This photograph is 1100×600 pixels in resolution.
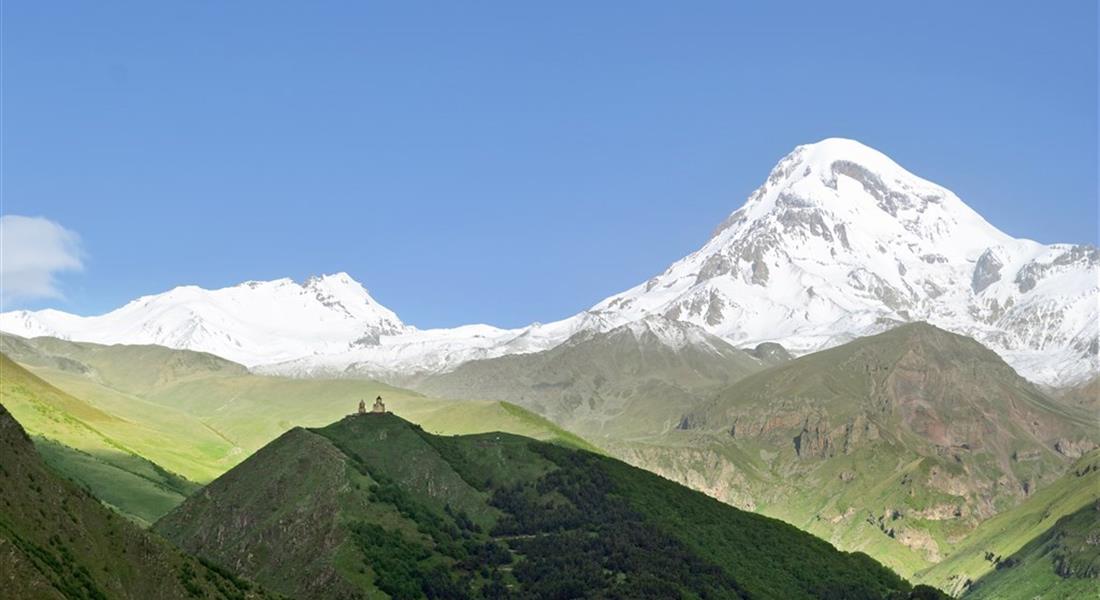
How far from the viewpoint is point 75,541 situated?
184m

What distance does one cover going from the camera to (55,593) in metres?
154

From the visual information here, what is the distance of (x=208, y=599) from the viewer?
195m

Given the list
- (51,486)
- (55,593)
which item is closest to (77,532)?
(51,486)

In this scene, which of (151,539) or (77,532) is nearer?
(77,532)

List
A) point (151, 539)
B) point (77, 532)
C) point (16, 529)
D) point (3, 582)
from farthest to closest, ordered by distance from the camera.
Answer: point (151, 539) < point (77, 532) < point (16, 529) < point (3, 582)

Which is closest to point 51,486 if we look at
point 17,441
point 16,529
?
point 17,441

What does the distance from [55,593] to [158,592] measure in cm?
3557

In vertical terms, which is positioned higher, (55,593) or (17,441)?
(17,441)

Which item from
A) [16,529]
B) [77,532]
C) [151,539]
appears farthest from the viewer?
[151,539]

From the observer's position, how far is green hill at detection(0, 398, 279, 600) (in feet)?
563

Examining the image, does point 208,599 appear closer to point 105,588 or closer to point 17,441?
point 105,588

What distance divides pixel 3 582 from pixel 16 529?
23196 millimetres

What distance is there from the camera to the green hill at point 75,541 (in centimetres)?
17150

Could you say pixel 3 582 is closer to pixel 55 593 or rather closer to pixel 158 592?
pixel 55 593
